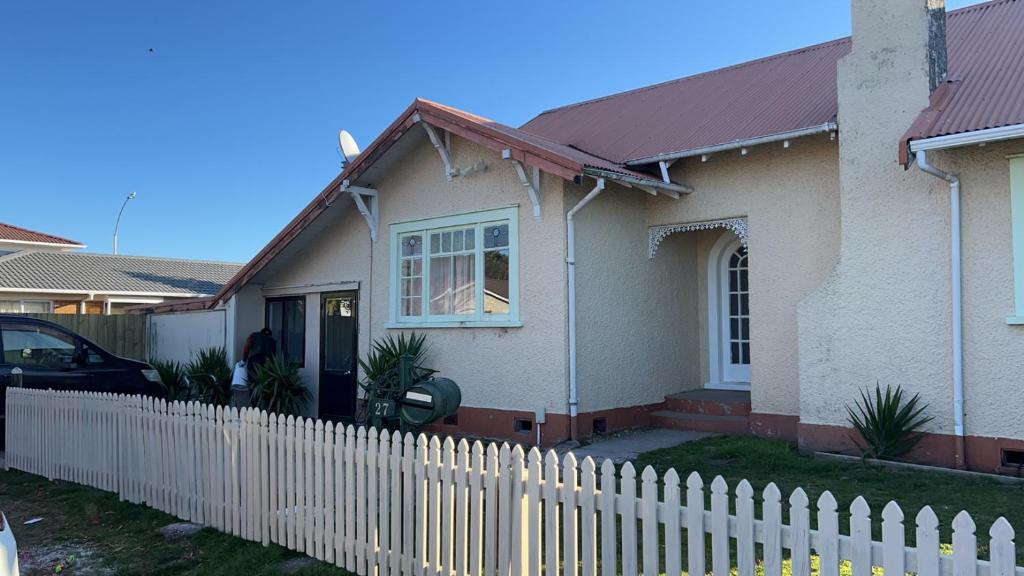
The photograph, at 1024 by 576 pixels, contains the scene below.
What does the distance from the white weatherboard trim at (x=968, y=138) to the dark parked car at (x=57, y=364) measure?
1003 centimetres

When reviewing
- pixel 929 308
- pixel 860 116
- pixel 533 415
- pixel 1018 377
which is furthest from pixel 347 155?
pixel 1018 377

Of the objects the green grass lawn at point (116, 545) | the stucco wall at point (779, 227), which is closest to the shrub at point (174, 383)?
the green grass lawn at point (116, 545)

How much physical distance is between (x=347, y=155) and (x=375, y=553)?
30.3ft

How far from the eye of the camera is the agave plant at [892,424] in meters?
7.66

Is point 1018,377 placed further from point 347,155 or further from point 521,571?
point 347,155

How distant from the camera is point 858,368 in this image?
26.6ft

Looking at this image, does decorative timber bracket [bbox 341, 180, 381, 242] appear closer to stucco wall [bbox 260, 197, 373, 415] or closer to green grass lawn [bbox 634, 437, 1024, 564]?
stucco wall [bbox 260, 197, 373, 415]

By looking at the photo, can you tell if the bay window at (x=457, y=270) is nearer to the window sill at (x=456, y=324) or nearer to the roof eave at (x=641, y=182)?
the window sill at (x=456, y=324)

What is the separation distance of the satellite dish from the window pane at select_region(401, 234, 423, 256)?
254 cm

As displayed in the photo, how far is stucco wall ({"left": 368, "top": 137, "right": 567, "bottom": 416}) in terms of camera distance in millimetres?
9508

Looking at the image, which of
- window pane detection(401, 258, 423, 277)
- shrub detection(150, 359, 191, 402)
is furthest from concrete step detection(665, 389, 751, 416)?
shrub detection(150, 359, 191, 402)

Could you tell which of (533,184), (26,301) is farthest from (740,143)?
(26,301)

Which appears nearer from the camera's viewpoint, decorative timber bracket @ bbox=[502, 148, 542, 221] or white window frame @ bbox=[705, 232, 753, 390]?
decorative timber bracket @ bbox=[502, 148, 542, 221]

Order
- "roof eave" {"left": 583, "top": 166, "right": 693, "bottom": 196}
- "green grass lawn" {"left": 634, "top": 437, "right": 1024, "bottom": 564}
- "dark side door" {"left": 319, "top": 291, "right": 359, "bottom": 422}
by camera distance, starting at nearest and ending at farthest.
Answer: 1. "green grass lawn" {"left": 634, "top": 437, "right": 1024, "bottom": 564}
2. "roof eave" {"left": 583, "top": 166, "right": 693, "bottom": 196}
3. "dark side door" {"left": 319, "top": 291, "right": 359, "bottom": 422}
